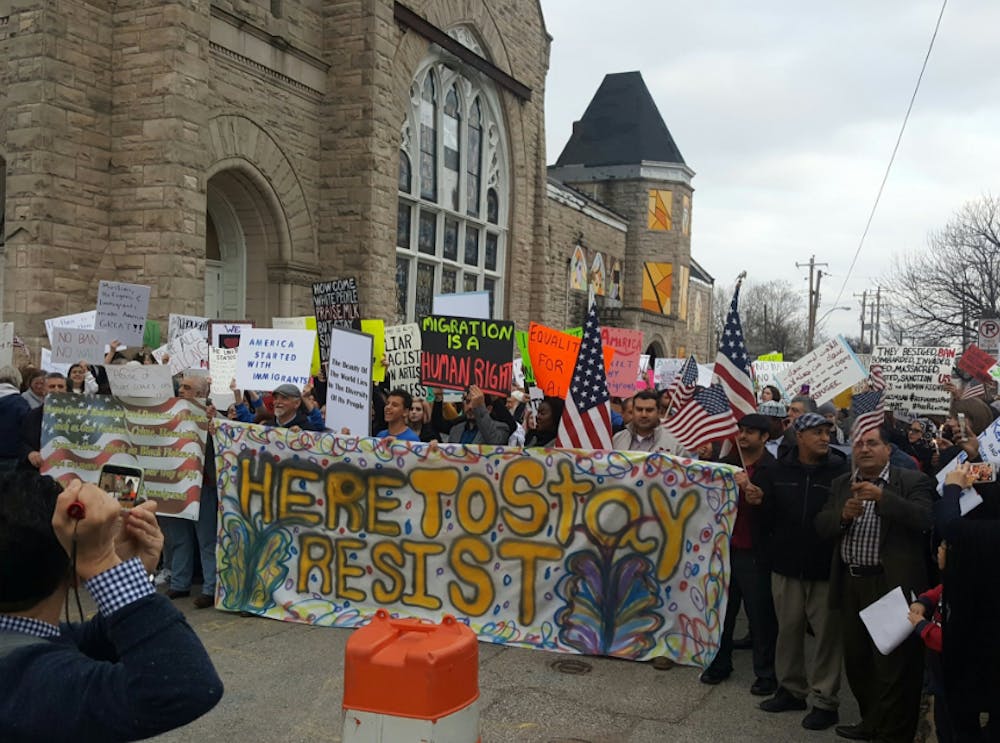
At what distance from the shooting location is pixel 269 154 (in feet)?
53.0

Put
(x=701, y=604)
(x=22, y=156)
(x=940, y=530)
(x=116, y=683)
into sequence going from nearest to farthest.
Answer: (x=116, y=683) → (x=940, y=530) → (x=701, y=604) → (x=22, y=156)

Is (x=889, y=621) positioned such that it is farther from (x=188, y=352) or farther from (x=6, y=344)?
(x=6, y=344)

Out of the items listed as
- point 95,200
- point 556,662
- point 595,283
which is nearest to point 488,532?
point 556,662

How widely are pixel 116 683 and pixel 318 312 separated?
9169 millimetres

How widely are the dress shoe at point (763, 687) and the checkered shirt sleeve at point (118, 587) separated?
4928mm

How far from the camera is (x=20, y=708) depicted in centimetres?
172

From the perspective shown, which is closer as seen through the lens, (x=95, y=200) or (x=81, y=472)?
(x=81, y=472)

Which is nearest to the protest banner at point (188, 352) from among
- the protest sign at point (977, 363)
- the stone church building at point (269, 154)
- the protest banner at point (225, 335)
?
the protest banner at point (225, 335)

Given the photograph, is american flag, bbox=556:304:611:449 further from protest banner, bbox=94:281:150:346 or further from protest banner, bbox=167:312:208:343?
protest banner, bbox=167:312:208:343

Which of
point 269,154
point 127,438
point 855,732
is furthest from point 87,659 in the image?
point 269,154

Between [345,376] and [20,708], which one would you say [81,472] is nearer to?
[345,376]

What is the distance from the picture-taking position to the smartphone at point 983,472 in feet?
13.6

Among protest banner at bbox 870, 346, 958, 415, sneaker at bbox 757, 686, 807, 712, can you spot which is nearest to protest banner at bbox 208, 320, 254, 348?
sneaker at bbox 757, 686, 807, 712

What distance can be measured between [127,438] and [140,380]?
54 cm
